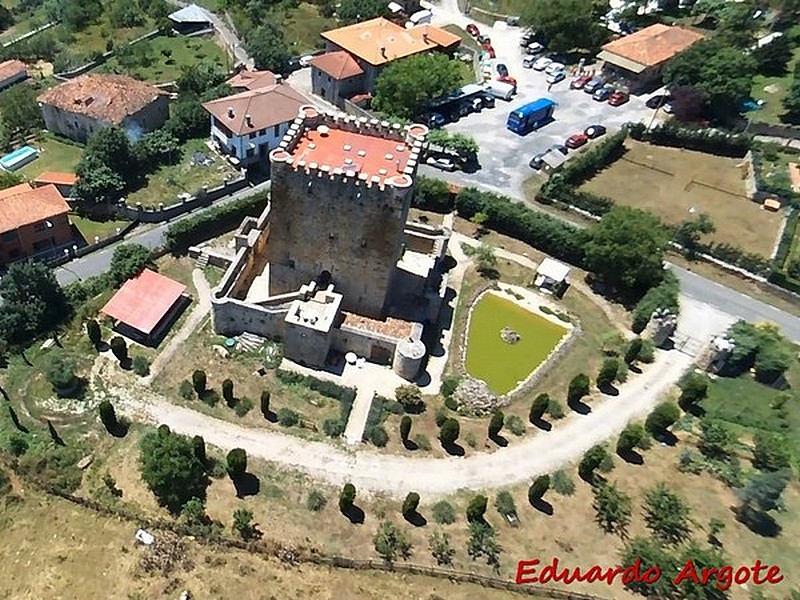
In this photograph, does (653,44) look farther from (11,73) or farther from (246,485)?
(11,73)

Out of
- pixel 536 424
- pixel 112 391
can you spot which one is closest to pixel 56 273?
pixel 112 391

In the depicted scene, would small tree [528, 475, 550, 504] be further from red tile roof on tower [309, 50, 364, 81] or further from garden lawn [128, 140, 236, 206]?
red tile roof on tower [309, 50, 364, 81]

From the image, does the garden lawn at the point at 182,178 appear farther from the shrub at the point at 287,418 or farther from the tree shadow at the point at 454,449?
the tree shadow at the point at 454,449

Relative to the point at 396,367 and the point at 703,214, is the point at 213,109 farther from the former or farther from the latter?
the point at 703,214

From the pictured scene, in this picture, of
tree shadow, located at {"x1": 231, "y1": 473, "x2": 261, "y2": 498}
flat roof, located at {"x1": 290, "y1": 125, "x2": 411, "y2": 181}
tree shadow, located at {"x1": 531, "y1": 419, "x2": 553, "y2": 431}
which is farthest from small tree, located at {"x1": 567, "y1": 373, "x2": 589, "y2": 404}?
tree shadow, located at {"x1": 231, "y1": 473, "x2": 261, "y2": 498}

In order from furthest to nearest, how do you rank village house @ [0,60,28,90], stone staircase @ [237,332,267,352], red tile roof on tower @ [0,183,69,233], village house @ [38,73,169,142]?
village house @ [0,60,28,90]
village house @ [38,73,169,142]
red tile roof on tower @ [0,183,69,233]
stone staircase @ [237,332,267,352]

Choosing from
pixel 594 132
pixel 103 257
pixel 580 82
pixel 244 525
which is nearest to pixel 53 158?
pixel 103 257
